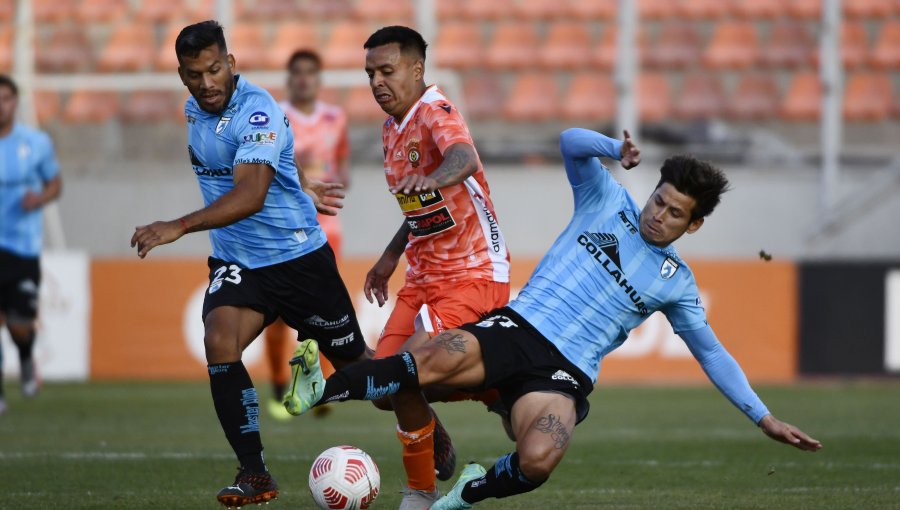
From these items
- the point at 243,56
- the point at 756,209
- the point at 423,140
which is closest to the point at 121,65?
the point at 243,56

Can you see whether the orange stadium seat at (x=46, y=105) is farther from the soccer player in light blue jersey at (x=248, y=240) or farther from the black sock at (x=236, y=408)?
the black sock at (x=236, y=408)

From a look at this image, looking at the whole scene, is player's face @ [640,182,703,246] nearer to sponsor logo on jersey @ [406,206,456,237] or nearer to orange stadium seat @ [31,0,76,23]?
sponsor logo on jersey @ [406,206,456,237]

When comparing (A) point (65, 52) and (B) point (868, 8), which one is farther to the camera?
(A) point (65, 52)

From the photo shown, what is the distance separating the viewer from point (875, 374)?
13672mm

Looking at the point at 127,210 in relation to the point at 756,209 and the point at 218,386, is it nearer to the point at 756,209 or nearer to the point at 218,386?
the point at 756,209

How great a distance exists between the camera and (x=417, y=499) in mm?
5777

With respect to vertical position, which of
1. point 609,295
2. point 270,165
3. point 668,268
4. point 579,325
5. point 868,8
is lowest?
point 579,325

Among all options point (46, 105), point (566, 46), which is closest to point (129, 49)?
point (46, 105)

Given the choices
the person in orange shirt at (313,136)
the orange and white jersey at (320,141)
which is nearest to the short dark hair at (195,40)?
the person in orange shirt at (313,136)

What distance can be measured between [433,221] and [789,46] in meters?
12.2

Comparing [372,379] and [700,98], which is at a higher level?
[700,98]

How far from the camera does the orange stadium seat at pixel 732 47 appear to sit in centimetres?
1741

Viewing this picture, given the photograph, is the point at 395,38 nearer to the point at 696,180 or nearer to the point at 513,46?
the point at 696,180

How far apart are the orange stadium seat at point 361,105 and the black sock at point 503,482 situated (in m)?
12.0
